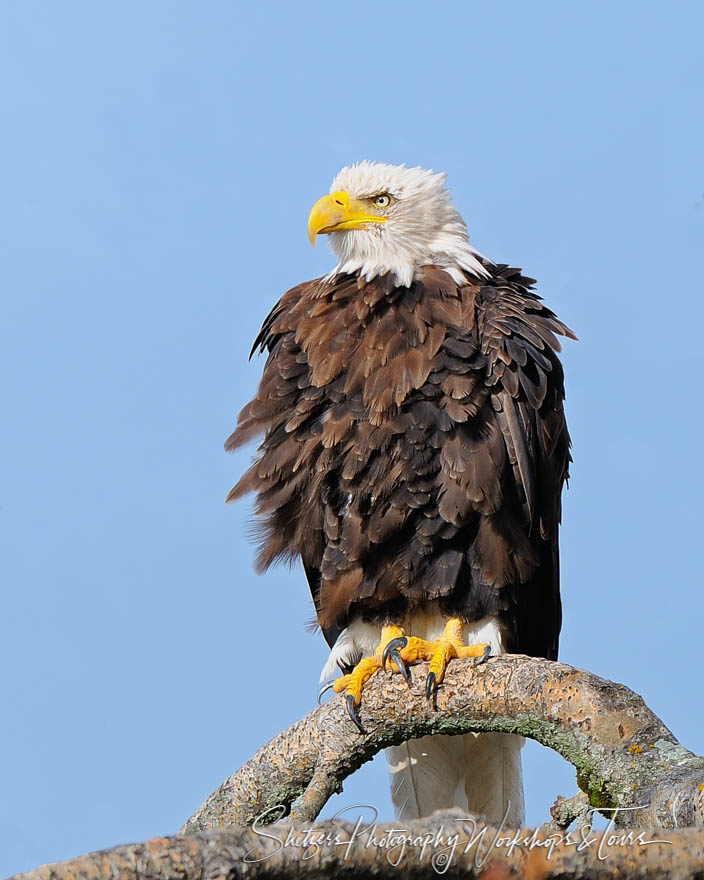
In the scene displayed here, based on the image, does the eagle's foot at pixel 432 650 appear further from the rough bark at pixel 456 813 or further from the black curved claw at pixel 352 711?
the black curved claw at pixel 352 711

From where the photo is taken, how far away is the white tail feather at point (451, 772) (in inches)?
168

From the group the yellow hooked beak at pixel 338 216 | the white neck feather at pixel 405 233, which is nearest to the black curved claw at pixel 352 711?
the white neck feather at pixel 405 233

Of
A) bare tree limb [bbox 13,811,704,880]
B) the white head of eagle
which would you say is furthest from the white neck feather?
bare tree limb [bbox 13,811,704,880]

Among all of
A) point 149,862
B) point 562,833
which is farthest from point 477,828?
point 149,862

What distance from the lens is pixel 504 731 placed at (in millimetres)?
3211

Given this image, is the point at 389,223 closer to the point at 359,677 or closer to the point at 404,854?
the point at 359,677

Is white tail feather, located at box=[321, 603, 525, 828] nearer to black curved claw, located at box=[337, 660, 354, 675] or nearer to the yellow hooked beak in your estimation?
black curved claw, located at box=[337, 660, 354, 675]

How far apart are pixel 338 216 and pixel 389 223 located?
0.21 m

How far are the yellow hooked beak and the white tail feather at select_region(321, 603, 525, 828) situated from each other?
1.56 metres

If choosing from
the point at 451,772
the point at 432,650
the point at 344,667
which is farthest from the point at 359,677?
the point at 451,772

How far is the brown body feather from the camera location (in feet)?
12.9

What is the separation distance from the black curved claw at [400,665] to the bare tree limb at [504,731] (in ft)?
0.08

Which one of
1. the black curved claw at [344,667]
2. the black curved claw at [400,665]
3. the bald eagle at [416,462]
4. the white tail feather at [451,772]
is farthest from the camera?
the white tail feather at [451,772]

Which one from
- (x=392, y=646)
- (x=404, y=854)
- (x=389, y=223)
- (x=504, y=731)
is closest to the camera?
(x=404, y=854)
